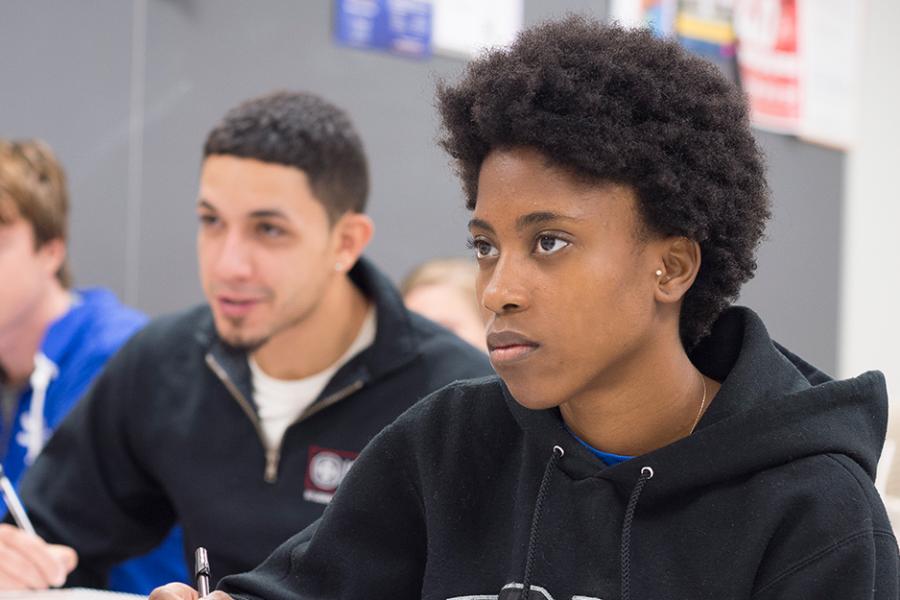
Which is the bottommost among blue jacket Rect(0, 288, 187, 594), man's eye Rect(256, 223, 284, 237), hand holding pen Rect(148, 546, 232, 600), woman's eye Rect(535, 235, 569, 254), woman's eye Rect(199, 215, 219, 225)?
blue jacket Rect(0, 288, 187, 594)

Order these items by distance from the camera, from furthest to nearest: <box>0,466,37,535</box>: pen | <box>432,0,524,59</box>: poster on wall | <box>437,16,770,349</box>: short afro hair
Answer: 1. <box>432,0,524,59</box>: poster on wall
2. <box>0,466,37,535</box>: pen
3. <box>437,16,770,349</box>: short afro hair

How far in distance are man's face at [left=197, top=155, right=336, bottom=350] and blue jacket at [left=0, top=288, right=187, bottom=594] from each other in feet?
1.49

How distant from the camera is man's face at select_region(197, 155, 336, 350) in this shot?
1748mm

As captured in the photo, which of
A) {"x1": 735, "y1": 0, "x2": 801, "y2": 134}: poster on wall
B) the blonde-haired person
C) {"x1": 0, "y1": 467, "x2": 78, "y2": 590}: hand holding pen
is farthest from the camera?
{"x1": 735, "y1": 0, "x2": 801, "y2": 134}: poster on wall

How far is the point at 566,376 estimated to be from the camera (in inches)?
39.6

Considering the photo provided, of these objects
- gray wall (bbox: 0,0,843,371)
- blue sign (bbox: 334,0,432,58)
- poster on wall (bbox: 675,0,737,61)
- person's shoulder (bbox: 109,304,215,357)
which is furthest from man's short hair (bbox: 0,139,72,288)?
poster on wall (bbox: 675,0,737,61)

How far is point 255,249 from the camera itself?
1.77m

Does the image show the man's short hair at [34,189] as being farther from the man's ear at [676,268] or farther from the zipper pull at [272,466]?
the man's ear at [676,268]

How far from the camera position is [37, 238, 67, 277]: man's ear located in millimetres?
2262

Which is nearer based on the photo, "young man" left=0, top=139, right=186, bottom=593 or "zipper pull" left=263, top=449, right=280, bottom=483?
"zipper pull" left=263, top=449, right=280, bottom=483

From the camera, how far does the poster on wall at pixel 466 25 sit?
2848 millimetres

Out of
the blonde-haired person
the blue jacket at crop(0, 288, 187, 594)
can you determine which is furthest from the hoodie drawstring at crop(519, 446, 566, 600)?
the blonde-haired person

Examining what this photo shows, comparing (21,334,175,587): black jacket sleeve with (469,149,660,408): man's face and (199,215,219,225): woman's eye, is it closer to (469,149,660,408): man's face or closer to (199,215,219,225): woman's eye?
(199,215,219,225): woman's eye

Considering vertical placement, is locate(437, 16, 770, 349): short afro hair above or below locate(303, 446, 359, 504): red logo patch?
above
